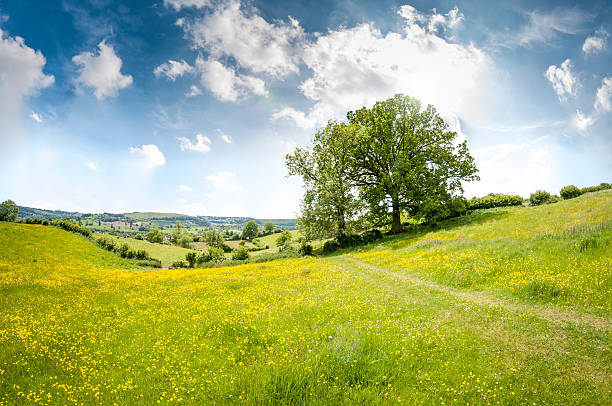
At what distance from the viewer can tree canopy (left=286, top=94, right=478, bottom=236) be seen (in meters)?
32.9

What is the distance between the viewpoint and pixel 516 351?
7.16 metres

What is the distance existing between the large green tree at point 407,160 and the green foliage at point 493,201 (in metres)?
10.3

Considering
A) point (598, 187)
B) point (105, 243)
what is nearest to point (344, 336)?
point (598, 187)

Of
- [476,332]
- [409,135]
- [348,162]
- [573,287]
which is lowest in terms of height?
[476,332]

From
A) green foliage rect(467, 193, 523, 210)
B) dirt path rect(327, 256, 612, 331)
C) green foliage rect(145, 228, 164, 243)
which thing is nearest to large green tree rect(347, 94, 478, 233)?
green foliage rect(467, 193, 523, 210)

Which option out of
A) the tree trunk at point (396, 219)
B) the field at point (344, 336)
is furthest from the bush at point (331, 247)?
the field at point (344, 336)

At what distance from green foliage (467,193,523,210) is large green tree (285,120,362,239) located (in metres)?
21.1

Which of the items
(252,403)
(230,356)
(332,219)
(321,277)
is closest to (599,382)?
(252,403)

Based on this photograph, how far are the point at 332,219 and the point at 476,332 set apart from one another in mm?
28024

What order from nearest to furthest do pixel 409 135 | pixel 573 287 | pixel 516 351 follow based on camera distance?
1. pixel 516 351
2. pixel 573 287
3. pixel 409 135

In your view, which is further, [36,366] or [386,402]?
[36,366]

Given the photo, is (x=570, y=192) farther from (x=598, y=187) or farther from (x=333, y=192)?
(x=333, y=192)

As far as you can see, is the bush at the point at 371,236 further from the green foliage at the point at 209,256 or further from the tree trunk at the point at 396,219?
the green foliage at the point at 209,256

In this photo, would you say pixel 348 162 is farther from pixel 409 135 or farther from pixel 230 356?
pixel 230 356
